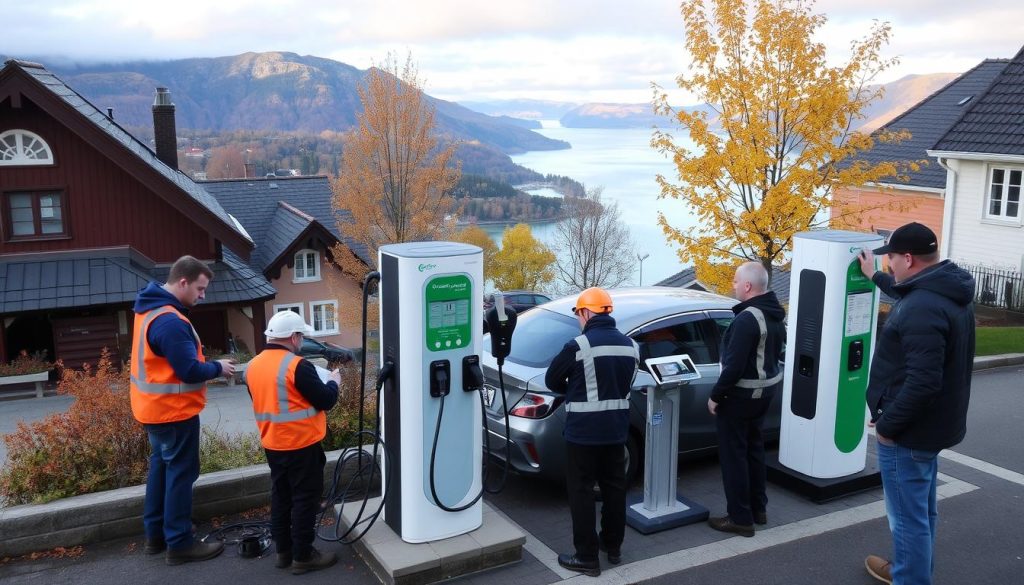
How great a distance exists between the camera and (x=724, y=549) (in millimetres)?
5738

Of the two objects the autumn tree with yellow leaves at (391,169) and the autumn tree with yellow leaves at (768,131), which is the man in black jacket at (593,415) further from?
the autumn tree with yellow leaves at (391,169)

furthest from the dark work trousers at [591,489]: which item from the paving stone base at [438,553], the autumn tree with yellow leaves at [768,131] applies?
the autumn tree with yellow leaves at [768,131]

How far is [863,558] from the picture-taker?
18.7 ft

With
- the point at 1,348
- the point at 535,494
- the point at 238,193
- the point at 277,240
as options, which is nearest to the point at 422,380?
the point at 535,494

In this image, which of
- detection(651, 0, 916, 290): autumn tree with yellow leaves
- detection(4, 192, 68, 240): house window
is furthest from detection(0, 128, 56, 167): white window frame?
detection(651, 0, 916, 290): autumn tree with yellow leaves

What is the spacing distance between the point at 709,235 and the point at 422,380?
977cm

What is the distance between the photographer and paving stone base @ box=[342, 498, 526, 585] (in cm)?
508

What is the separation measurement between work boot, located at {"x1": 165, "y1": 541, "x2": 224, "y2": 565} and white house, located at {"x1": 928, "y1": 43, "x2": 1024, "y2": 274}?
20989 mm

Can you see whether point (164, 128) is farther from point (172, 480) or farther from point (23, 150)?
point (172, 480)

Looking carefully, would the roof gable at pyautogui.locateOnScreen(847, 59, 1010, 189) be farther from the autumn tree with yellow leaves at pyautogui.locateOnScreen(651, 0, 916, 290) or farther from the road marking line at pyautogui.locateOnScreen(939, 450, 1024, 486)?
the road marking line at pyautogui.locateOnScreen(939, 450, 1024, 486)

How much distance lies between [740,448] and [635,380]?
3.31 ft

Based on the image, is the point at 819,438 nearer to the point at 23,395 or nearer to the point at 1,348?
the point at 23,395

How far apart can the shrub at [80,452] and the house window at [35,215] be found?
1980 centimetres

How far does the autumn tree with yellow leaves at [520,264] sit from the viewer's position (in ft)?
226
